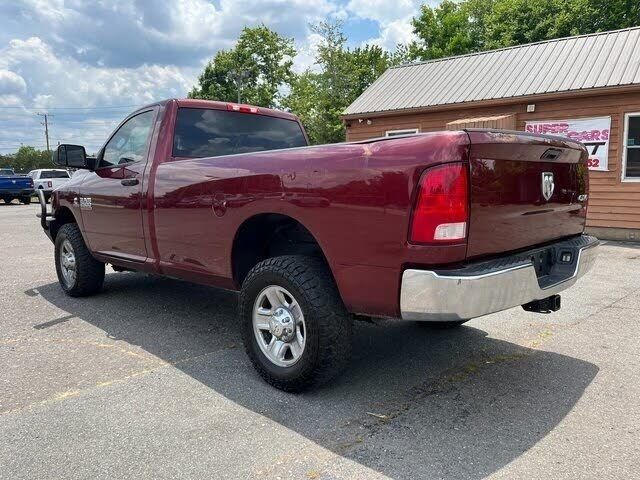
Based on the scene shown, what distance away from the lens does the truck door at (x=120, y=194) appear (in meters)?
4.58

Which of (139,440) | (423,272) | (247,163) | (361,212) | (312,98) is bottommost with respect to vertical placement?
(139,440)

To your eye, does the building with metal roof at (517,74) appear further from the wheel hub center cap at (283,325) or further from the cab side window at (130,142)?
the wheel hub center cap at (283,325)

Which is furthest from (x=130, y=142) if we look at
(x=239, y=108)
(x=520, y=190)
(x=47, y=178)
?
(x=47, y=178)

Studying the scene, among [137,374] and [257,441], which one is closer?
[257,441]

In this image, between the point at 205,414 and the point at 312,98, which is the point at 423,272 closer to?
the point at 205,414

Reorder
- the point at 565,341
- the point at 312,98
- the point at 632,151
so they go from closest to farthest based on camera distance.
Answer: the point at 565,341, the point at 632,151, the point at 312,98

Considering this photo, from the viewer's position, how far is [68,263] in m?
5.83

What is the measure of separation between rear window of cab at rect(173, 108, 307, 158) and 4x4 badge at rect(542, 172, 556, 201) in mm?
2651

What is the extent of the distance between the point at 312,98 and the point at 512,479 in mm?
30270

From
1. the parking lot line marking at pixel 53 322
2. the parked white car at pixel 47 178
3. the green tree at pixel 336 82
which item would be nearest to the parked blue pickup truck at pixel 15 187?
the parked white car at pixel 47 178

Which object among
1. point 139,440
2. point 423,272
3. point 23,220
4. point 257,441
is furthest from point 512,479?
point 23,220

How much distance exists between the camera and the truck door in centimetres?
458

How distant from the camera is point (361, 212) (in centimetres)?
278

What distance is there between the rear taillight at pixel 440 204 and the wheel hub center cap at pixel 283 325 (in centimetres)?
105
